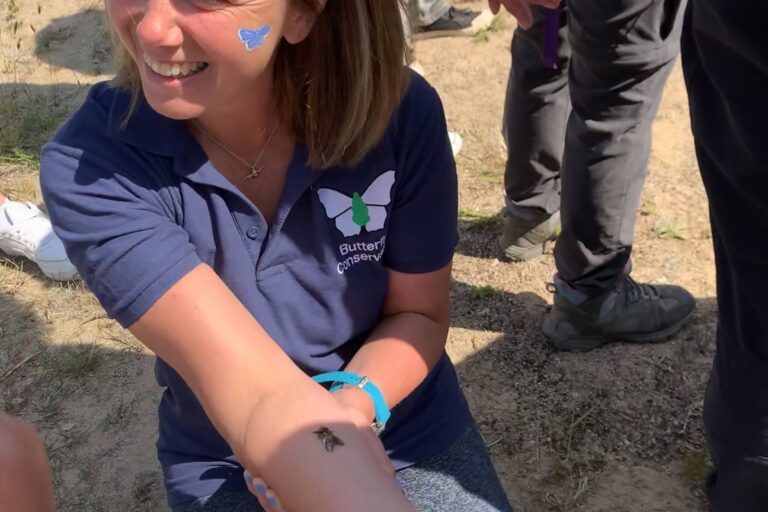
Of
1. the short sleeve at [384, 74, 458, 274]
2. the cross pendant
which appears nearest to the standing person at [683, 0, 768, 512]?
the short sleeve at [384, 74, 458, 274]

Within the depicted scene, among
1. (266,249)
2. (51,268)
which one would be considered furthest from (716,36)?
(51,268)

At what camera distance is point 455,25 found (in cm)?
479

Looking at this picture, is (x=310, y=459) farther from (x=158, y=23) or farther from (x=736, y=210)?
(x=736, y=210)

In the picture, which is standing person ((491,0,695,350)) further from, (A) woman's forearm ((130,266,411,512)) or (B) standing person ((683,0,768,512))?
(A) woman's forearm ((130,266,411,512))

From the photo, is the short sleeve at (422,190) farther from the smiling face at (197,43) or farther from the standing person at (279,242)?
the smiling face at (197,43)

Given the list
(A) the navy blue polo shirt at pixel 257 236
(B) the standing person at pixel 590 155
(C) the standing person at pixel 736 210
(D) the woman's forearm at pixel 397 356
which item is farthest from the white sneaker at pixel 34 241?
(C) the standing person at pixel 736 210

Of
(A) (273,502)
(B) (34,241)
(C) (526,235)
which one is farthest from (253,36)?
(B) (34,241)

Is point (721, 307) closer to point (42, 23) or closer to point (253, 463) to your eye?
point (253, 463)

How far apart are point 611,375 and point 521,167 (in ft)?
2.60

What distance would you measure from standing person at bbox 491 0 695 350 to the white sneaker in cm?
166

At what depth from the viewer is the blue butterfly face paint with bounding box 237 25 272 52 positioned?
1383 mm

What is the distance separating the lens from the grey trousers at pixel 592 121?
2135mm

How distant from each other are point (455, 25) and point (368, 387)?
3.60 meters

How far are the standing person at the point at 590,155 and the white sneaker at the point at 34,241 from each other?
1.66 m
